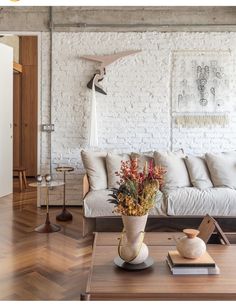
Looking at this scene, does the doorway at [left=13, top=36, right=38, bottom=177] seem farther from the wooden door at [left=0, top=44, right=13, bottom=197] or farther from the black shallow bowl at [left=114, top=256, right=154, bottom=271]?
the black shallow bowl at [left=114, top=256, right=154, bottom=271]

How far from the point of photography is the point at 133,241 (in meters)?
1.89

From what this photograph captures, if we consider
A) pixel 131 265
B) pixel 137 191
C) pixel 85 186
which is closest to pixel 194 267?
pixel 131 265

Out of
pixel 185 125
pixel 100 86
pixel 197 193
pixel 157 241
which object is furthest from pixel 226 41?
pixel 157 241

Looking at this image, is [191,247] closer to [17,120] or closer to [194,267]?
[194,267]

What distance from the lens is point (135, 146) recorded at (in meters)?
5.08

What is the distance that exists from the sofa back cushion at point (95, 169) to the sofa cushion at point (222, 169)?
121 cm

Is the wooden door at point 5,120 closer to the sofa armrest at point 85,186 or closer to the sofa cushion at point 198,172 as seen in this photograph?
the sofa armrest at point 85,186

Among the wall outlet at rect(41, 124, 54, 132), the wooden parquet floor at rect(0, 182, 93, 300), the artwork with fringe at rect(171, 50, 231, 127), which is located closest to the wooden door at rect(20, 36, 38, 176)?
the wall outlet at rect(41, 124, 54, 132)

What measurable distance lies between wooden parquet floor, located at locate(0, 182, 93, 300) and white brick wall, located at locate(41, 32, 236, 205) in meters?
0.91

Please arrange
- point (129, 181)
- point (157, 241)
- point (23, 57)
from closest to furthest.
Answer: point (129, 181)
point (157, 241)
point (23, 57)

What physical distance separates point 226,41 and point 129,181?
386 centimetres

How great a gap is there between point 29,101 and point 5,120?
173cm

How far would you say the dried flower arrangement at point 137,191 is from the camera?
5.93 ft
